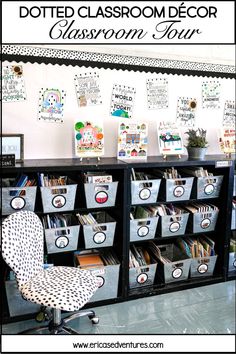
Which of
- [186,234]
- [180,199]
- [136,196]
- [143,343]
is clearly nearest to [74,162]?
[136,196]

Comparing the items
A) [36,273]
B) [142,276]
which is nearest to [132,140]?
[142,276]

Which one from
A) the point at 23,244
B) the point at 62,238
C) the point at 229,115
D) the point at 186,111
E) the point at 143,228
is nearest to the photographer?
the point at 23,244

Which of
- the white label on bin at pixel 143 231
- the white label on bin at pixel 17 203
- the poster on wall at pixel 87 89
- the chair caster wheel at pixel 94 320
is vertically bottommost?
the chair caster wheel at pixel 94 320

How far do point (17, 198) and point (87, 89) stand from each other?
1.01 metres

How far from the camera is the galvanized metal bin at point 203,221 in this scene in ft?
8.36

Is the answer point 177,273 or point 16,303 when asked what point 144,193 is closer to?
point 177,273

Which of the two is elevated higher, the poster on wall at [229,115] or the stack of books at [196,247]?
the poster on wall at [229,115]

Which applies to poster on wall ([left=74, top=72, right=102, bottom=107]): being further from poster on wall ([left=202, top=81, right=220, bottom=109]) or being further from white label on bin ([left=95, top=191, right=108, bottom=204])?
poster on wall ([left=202, top=81, right=220, bottom=109])

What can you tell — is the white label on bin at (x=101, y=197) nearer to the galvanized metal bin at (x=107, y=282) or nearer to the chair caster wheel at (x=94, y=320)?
the galvanized metal bin at (x=107, y=282)

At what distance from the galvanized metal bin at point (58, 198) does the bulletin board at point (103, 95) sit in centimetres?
39

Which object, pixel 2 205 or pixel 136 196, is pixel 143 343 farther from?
pixel 2 205

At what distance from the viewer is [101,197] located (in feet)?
7.25

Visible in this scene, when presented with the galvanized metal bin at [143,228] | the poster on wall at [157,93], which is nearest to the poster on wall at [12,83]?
the poster on wall at [157,93]

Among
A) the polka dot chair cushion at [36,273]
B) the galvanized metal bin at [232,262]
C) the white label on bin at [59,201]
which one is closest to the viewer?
the polka dot chair cushion at [36,273]
